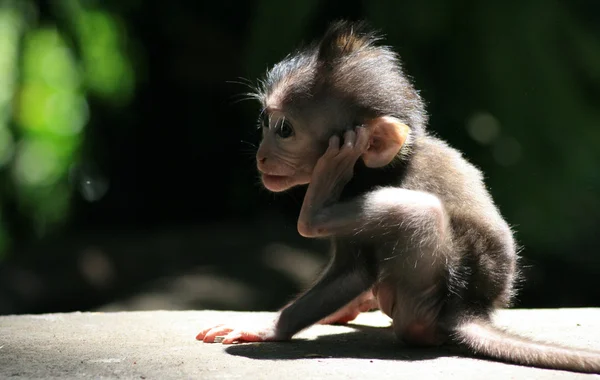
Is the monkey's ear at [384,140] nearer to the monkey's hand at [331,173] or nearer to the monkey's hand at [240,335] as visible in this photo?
the monkey's hand at [331,173]

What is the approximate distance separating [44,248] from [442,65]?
4.66 meters

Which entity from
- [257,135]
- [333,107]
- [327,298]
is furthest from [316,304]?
[257,135]

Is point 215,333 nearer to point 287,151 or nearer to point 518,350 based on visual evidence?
point 287,151

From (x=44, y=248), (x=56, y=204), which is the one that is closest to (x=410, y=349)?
(x=56, y=204)

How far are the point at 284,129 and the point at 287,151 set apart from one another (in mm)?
128

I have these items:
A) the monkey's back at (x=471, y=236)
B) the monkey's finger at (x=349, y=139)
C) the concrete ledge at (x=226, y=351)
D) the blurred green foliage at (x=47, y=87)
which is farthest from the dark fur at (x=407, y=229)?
the blurred green foliage at (x=47, y=87)

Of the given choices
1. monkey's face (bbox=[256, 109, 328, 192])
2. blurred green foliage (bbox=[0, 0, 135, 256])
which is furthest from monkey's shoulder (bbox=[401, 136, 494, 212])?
blurred green foliage (bbox=[0, 0, 135, 256])

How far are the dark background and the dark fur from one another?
2.98 m

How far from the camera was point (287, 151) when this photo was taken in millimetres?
4883

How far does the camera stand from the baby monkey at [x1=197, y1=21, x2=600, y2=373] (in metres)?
4.43

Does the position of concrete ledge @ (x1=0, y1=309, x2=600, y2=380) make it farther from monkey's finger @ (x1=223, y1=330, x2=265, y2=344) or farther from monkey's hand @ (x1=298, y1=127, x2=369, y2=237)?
monkey's hand @ (x1=298, y1=127, x2=369, y2=237)

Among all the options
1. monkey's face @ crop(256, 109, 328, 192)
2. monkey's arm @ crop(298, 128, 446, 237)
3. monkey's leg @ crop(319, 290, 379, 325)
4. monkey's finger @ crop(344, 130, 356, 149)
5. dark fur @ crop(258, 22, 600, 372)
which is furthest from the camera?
monkey's leg @ crop(319, 290, 379, 325)

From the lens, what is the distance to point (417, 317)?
15.0 feet

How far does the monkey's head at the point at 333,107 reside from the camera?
471 centimetres
